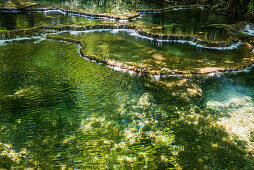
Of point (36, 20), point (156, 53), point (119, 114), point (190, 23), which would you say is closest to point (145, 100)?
point (119, 114)

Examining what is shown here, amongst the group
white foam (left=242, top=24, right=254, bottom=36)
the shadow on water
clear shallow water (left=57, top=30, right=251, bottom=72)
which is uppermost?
white foam (left=242, top=24, right=254, bottom=36)

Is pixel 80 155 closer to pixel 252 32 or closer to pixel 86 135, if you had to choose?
pixel 86 135

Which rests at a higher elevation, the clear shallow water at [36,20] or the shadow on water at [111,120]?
the clear shallow water at [36,20]

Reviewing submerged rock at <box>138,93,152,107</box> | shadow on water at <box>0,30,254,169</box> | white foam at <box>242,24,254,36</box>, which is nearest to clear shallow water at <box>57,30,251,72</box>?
shadow on water at <box>0,30,254,169</box>

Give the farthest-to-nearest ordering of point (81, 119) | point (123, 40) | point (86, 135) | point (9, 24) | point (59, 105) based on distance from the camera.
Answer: point (9, 24) → point (123, 40) → point (59, 105) → point (81, 119) → point (86, 135)

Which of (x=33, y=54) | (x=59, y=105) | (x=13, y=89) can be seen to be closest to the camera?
(x=59, y=105)

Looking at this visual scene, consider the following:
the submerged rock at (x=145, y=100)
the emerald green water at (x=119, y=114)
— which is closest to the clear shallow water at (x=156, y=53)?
the emerald green water at (x=119, y=114)

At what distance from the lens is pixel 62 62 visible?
39.9 ft

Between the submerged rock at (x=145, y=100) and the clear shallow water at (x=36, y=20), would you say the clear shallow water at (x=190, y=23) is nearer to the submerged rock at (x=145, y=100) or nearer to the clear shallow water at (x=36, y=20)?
the clear shallow water at (x=36, y=20)

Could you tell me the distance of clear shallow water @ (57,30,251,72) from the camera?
40.3 ft

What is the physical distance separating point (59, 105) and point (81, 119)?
1.40 meters

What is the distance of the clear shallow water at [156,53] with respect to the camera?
1228 cm

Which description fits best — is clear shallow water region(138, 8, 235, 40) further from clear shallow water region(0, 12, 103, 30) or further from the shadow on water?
the shadow on water

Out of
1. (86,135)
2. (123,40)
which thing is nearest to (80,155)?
(86,135)
